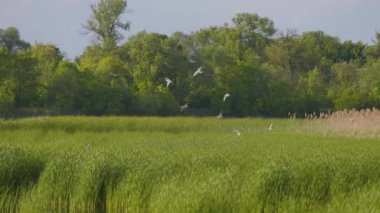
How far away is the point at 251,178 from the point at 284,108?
4790cm

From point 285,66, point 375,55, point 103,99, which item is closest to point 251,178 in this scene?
point 103,99

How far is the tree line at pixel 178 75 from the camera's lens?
144 feet

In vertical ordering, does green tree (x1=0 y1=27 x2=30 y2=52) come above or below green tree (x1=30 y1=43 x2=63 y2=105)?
above

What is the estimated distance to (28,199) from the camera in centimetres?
1067

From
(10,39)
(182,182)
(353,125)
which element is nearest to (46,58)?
(10,39)

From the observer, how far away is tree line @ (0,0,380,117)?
4384 cm

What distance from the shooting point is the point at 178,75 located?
2088 inches

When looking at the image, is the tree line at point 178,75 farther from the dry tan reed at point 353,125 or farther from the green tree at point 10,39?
the dry tan reed at point 353,125

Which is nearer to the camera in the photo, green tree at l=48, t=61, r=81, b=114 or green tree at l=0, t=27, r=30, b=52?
green tree at l=48, t=61, r=81, b=114

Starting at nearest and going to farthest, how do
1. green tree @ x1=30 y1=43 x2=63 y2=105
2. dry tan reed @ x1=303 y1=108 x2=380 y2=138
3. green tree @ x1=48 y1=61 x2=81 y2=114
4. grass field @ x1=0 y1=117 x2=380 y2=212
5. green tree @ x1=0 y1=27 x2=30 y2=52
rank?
1. grass field @ x1=0 y1=117 x2=380 y2=212
2. dry tan reed @ x1=303 y1=108 x2=380 y2=138
3. green tree @ x1=48 y1=61 x2=81 y2=114
4. green tree @ x1=30 y1=43 x2=63 y2=105
5. green tree @ x1=0 y1=27 x2=30 y2=52

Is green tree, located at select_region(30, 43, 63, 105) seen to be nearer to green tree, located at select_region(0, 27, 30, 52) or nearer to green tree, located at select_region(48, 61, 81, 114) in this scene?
green tree, located at select_region(48, 61, 81, 114)

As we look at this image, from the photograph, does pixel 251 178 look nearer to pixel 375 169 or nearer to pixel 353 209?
pixel 353 209

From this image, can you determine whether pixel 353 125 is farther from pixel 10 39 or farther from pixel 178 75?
pixel 10 39

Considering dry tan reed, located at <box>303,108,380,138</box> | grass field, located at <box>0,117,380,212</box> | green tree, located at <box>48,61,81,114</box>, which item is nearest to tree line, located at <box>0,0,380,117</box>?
green tree, located at <box>48,61,81,114</box>
